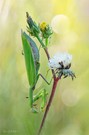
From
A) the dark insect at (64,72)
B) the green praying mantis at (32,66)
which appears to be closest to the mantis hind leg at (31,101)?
the green praying mantis at (32,66)

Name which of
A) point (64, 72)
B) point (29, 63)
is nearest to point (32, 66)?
point (29, 63)

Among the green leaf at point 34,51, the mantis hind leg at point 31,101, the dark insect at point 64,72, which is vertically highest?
the green leaf at point 34,51

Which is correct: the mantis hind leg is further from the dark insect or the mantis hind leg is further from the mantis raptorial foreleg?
the dark insect

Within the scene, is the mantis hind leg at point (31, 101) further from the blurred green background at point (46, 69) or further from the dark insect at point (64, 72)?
the dark insect at point (64, 72)

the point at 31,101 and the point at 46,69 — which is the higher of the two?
the point at 46,69

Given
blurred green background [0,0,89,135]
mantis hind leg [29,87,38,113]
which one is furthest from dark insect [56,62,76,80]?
mantis hind leg [29,87,38,113]

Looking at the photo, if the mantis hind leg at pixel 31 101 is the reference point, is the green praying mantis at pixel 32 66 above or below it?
above

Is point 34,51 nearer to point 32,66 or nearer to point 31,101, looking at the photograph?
point 32,66
